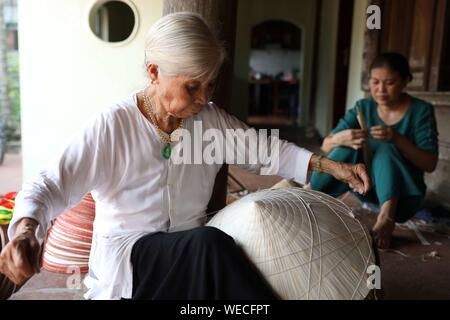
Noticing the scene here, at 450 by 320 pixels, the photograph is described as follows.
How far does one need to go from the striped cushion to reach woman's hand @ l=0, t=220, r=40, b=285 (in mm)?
999

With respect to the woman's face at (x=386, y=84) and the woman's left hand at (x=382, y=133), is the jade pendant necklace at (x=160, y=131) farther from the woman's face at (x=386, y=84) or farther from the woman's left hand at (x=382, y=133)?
the woman's face at (x=386, y=84)

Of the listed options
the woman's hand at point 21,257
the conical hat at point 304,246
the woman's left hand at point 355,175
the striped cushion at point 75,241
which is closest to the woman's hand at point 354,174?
the woman's left hand at point 355,175

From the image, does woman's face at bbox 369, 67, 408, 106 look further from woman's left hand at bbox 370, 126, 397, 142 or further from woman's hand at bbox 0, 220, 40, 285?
woman's hand at bbox 0, 220, 40, 285

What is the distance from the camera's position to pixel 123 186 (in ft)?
4.37

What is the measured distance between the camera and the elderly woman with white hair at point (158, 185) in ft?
3.71

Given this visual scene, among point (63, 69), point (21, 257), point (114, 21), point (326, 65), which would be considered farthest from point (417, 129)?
point (326, 65)

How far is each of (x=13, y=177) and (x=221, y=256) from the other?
13.3 ft

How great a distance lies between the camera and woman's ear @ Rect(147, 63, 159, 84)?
4.19 ft

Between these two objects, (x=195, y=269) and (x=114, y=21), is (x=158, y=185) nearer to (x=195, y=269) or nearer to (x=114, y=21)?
(x=195, y=269)

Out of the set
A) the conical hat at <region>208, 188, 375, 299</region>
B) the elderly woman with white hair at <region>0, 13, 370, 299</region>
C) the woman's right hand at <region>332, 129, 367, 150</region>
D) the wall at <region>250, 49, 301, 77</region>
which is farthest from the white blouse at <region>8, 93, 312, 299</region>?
the wall at <region>250, 49, 301, 77</region>

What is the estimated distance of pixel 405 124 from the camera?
237 cm

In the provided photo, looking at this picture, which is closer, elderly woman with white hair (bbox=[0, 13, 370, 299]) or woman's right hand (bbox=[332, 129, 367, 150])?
elderly woman with white hair (bbox=[0, 13, 370, 299])

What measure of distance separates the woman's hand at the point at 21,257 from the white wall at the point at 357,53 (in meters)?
4.34
